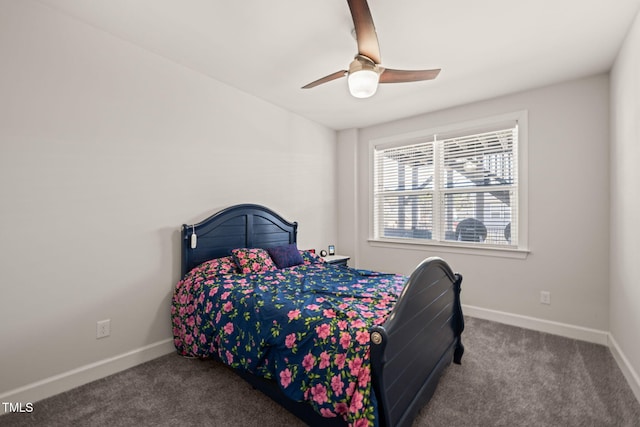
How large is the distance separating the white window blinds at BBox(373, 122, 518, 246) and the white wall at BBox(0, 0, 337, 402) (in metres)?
2.33

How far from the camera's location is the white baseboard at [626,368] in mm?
1968

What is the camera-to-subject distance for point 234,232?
9.96ft

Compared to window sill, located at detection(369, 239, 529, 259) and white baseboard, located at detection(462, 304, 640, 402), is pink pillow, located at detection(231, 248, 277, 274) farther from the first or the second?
white baseboard, located at detection(462, 304, 640, 402)

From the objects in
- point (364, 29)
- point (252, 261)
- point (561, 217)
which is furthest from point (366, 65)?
point (561, 217)

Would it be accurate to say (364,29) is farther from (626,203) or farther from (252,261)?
(626,203)

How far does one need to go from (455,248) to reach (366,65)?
2.63 m

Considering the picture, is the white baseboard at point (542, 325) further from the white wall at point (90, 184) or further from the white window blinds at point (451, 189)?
the white wall at point (90, 184)

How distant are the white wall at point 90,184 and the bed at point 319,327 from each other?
34cm

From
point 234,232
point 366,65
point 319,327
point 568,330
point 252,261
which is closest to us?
point 319,327

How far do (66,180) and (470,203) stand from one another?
393cm

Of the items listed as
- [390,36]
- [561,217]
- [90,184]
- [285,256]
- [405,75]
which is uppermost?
[390,36]

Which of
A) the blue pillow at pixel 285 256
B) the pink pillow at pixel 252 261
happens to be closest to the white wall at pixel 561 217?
the blue pillow at pixel 285 256

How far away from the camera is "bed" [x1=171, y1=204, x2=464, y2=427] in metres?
1.38

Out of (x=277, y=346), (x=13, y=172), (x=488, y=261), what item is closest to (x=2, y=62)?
(x=13, y=172)
